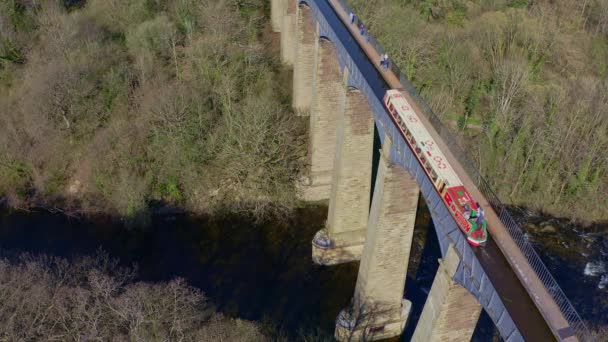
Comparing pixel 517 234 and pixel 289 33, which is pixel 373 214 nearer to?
pixel 517 234

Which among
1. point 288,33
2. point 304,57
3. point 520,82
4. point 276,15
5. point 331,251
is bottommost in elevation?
point 331,251

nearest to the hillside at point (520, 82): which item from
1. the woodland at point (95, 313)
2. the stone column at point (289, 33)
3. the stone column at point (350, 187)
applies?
the stone column at point (289, 33)

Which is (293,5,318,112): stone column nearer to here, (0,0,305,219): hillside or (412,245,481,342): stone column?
(0,0,305,219): hillside

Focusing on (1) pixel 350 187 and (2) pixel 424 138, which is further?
(1) pixel 350 187

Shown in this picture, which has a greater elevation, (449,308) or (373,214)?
(449,308)

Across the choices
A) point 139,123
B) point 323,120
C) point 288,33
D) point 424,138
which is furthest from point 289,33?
point 424,138

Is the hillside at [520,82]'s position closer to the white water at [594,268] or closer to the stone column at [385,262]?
the white water at [594,268]
